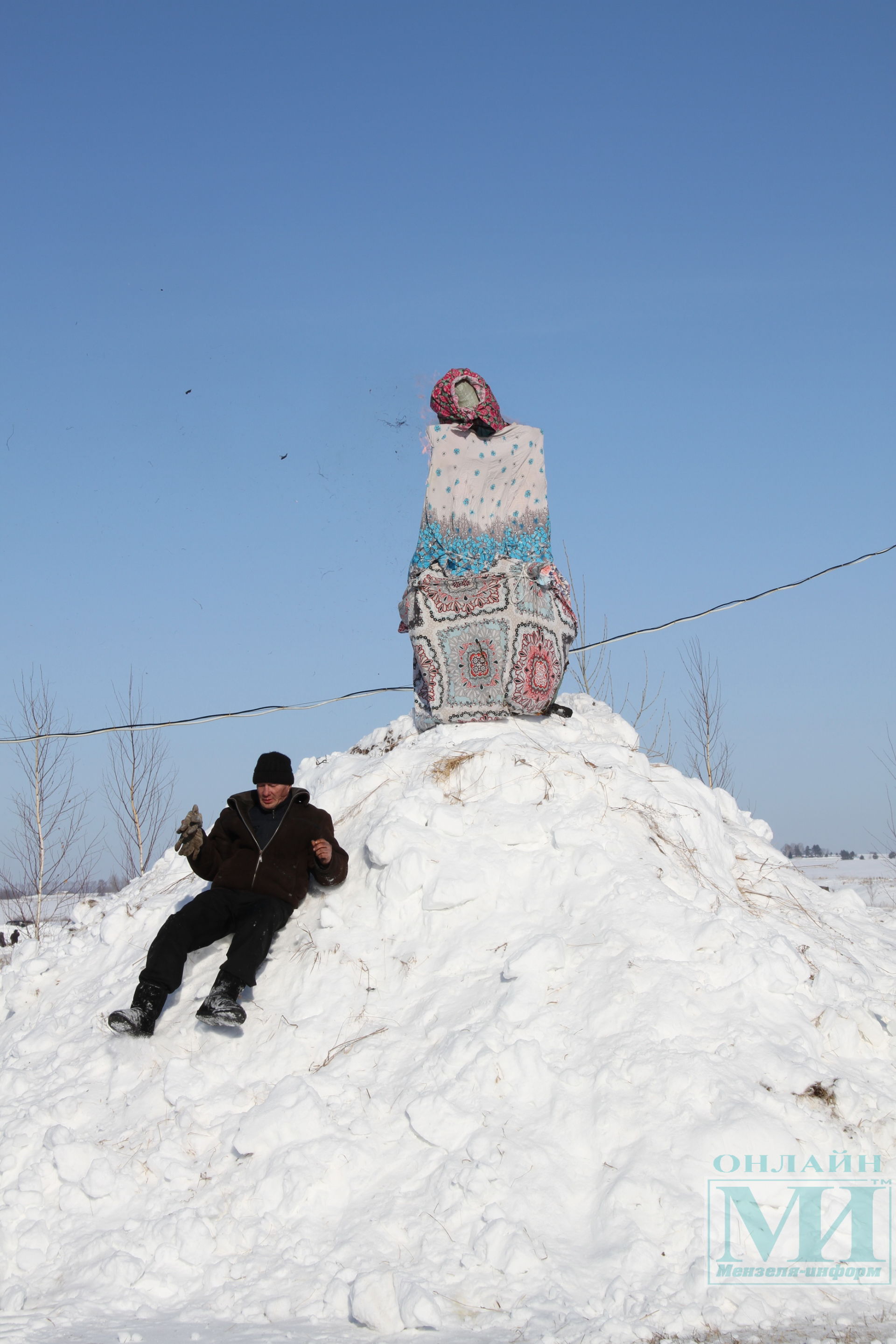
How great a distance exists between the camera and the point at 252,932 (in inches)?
193

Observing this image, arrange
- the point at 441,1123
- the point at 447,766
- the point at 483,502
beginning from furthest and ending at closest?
the point at 483,502
the point at 447,766
the point at 441,1123

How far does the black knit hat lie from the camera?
5.45 metres

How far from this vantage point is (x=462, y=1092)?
4043 millimetres

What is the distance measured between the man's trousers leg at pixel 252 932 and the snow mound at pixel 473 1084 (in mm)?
186

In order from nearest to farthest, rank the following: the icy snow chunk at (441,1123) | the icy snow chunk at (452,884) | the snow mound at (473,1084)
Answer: the snow mound at (473,1084) → the icy snow chunk at (441,1123) → the icy snow chunk at (452,884)

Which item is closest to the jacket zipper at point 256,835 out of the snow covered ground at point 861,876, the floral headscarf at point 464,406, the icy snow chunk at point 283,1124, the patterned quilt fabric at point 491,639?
the icy snow chunk at point 283,1124

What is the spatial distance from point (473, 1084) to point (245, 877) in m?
1.77

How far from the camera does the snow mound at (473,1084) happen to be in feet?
11.2

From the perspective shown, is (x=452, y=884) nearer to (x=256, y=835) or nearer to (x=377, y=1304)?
(x=256, y=835)

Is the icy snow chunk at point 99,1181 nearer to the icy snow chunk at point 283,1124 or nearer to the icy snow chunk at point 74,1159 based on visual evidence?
the icy snow chunk at point 74,1159

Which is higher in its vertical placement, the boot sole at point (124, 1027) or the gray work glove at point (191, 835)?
the gray work glove at point (191, 835)

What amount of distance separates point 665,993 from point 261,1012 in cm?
187

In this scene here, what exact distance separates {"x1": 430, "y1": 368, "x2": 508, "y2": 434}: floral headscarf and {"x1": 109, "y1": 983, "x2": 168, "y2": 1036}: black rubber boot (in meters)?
4.16

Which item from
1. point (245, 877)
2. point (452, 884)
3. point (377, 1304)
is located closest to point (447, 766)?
point (452, 884)
